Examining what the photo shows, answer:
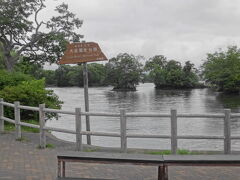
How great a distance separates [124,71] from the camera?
103 m

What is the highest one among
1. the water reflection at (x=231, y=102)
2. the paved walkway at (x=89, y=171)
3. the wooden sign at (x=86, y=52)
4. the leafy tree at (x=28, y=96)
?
the wooden sign at (x=86, y=52)

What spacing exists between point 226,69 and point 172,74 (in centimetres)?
2764

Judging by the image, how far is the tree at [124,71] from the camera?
102 meters

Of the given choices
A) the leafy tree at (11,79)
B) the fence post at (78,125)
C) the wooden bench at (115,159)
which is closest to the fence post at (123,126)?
the fence post at (78,125)

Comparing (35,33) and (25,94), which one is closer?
(25,94)

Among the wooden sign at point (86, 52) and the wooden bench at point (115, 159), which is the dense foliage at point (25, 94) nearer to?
the wooden sign at point (86, 52)

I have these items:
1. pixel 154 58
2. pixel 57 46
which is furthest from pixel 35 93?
pixel 154 58

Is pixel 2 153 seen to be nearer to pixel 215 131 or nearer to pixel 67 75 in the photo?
pixel 215 131

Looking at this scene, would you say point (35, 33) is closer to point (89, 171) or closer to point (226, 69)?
point (89, 171)

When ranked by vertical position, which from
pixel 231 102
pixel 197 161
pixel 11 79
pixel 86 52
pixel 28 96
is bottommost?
pixel 231 102

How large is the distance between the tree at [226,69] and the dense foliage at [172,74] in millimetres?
20455

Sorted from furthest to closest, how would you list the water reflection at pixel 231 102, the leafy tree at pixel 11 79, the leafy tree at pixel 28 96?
the water reflection at pixel 231 102
the leafy tree at pixel 11 79
the leafy tree at pixel 28 96

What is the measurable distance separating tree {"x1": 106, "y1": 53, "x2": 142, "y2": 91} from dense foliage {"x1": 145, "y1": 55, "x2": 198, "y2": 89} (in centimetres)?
584

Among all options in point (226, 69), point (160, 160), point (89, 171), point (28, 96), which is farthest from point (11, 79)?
point (226, 69)
